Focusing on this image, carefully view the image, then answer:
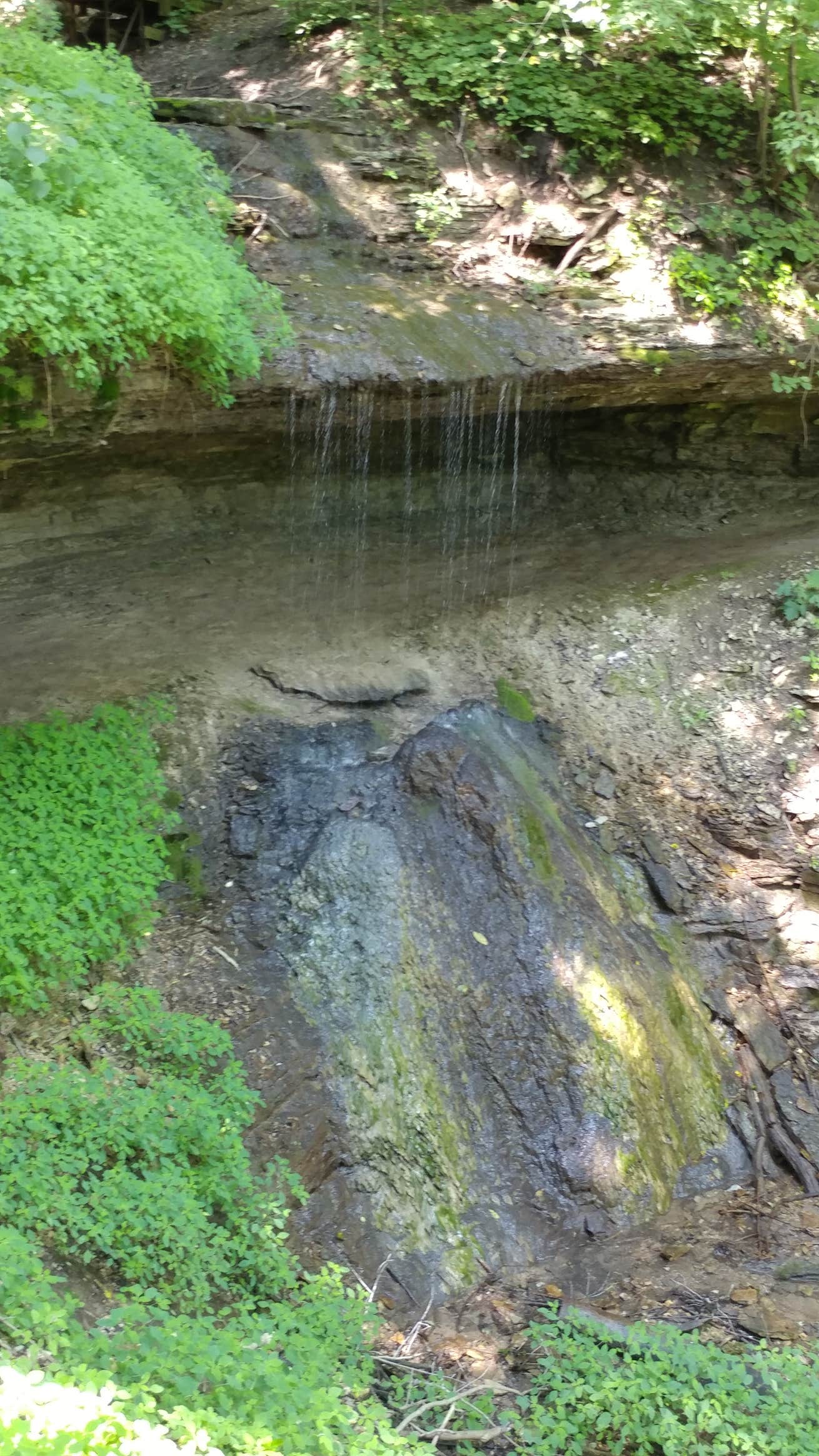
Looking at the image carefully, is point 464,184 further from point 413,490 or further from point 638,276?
point 413,490

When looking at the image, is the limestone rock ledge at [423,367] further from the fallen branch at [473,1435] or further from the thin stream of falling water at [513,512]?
the fallen branch at [473,1435]

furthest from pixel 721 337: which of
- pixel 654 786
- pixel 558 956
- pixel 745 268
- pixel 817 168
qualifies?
pixel 558 956

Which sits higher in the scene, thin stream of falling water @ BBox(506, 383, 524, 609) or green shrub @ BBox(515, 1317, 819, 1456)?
thin stream of falling water @ BBox(506, 383, 524, 609)

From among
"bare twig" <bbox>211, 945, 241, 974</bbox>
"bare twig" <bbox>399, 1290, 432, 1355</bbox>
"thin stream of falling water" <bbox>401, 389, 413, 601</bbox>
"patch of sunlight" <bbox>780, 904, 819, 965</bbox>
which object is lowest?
"bare twig" <bbox>399, 1290, 432, 1355</bbox>

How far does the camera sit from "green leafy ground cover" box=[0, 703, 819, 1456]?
137 inches

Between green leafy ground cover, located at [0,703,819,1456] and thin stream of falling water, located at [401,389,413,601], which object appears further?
thin stream of falling water, located at [401,389,413,601]

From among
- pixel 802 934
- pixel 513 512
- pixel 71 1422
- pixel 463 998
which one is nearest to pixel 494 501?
pixel 513 512

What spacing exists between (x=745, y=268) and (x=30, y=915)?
7.15m

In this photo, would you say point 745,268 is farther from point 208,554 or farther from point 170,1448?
point 170,1448

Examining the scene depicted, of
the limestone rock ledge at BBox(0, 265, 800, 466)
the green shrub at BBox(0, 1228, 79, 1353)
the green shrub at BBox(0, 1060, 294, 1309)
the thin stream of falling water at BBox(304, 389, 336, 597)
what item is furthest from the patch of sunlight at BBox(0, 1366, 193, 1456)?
the thin stream of falling water at BBox(304, 389, 336, 597)

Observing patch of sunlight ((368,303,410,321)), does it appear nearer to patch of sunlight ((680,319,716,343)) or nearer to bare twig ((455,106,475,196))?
bare twig ((455,106,475,196))

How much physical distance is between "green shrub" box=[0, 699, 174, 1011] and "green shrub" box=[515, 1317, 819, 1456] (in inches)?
108

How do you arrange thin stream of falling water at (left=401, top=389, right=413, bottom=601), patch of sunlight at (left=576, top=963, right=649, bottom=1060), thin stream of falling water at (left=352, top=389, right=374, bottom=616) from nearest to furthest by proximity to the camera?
patch of sunlight at (left=576, top=963, right=649, bottom=1060)
thin stream of falling water at (left=352, top=389, right=374, bottom=616)
thin stream of falling water at (left=401, top=389, right=413, bottom=601)

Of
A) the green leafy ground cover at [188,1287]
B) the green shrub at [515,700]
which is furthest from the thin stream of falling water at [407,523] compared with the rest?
the green leafy ground cover at [188,1287]
